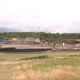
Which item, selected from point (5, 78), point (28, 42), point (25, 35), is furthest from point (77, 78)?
point (25, 35)

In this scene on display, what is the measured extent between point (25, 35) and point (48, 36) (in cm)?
1846

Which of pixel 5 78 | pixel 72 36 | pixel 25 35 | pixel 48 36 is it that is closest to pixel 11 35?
pixel 25 35

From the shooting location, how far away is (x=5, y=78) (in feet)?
96.3

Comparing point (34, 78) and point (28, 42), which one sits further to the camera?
point (28, 42)

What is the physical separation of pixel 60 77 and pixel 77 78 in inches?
65.0

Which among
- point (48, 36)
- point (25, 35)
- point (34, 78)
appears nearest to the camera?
point (34, 78)

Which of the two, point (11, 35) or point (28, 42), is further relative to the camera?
point (11, 35)

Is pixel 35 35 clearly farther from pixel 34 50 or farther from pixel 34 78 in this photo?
pixel 34 78

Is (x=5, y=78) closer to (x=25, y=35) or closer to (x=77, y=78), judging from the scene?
(x=77, y=78)

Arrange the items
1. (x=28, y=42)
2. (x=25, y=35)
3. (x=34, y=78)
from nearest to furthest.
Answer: (x=34, y=78), (x=28, y=42), (x=25, y=35)

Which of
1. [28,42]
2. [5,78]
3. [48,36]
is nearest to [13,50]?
[28,42]

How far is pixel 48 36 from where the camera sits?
178500 mm

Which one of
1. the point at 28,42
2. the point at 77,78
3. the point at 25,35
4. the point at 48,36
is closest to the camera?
the point at 77,78

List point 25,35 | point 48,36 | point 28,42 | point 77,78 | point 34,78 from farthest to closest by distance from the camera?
point 25,35, point 48,36, point 28,42, point 34,78, point 77,78
